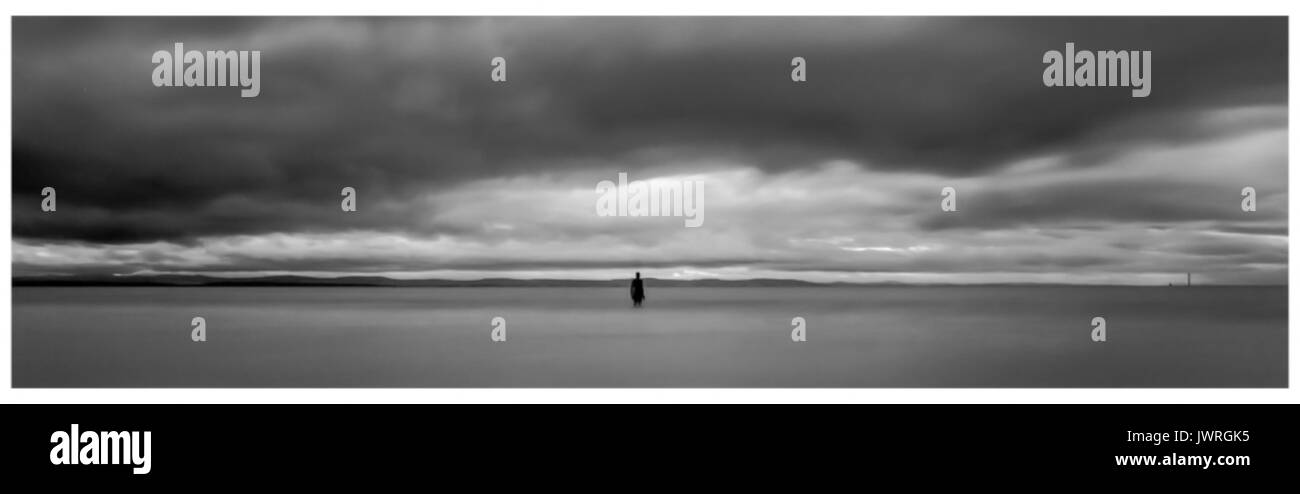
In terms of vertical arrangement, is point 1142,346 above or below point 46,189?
below

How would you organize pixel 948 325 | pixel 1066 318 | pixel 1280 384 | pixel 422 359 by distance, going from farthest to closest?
pixel 1066 318
pixel 948 325
pixel 422 359
pixel 1280 384

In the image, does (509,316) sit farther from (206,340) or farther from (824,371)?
(824,371)

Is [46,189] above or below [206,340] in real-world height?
above

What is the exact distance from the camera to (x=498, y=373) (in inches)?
370

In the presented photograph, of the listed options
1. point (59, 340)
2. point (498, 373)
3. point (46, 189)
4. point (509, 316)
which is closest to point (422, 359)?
point (498, 373)

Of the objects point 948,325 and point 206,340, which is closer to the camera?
point 206,340

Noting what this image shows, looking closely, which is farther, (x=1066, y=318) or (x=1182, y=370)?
(x=1066, y=318)

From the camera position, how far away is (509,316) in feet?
58.7

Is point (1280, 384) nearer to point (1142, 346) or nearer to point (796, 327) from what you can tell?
point (1142, 346)

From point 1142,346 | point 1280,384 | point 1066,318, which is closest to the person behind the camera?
point 1280,384

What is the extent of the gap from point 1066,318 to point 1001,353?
7597 millimetres

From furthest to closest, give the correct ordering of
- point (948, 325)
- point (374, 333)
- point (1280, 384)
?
1. point (948, 325)
2. point (374, 333)
3. point (1280, 384)

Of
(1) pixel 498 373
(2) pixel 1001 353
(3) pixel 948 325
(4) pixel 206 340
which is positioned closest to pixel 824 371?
(2) pixel 1001 353

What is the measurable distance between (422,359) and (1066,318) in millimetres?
13699
